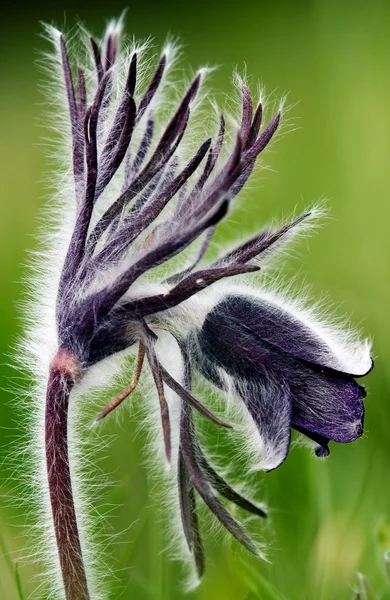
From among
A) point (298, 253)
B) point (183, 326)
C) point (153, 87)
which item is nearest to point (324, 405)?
point (183, 326)

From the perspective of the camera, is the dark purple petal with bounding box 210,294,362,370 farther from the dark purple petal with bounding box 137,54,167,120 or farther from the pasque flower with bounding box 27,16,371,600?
the dark purple petal with bounding box 137,54,167,120

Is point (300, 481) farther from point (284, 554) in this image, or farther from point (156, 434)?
point (156, 434)

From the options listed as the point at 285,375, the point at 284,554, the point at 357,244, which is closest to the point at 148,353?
the point at 285,375

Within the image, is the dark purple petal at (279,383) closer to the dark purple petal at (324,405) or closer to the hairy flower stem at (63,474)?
the dark purple petal at (324,405)

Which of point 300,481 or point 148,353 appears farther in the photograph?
point 300,481

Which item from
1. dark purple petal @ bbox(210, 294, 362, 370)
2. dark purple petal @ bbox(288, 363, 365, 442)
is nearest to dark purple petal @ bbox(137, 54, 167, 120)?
dark purple petal @ bbox(210, 294, 362, 370)

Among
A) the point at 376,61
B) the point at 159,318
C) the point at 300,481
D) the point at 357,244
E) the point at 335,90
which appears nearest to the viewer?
the point at 159,318

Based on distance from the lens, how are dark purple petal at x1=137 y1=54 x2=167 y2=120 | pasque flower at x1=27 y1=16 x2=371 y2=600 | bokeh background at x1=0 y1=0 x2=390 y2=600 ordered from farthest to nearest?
bokeh background at x1=0 y1=0 x2=390 y2=600, dark purple petal at x1=137 y1=54 x2=167 y2=120, pasque flower at x1=27 y1=16 x2=371 y2=600

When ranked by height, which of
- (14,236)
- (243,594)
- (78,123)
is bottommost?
(14,236)

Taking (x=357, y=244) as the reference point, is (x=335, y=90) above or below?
above
